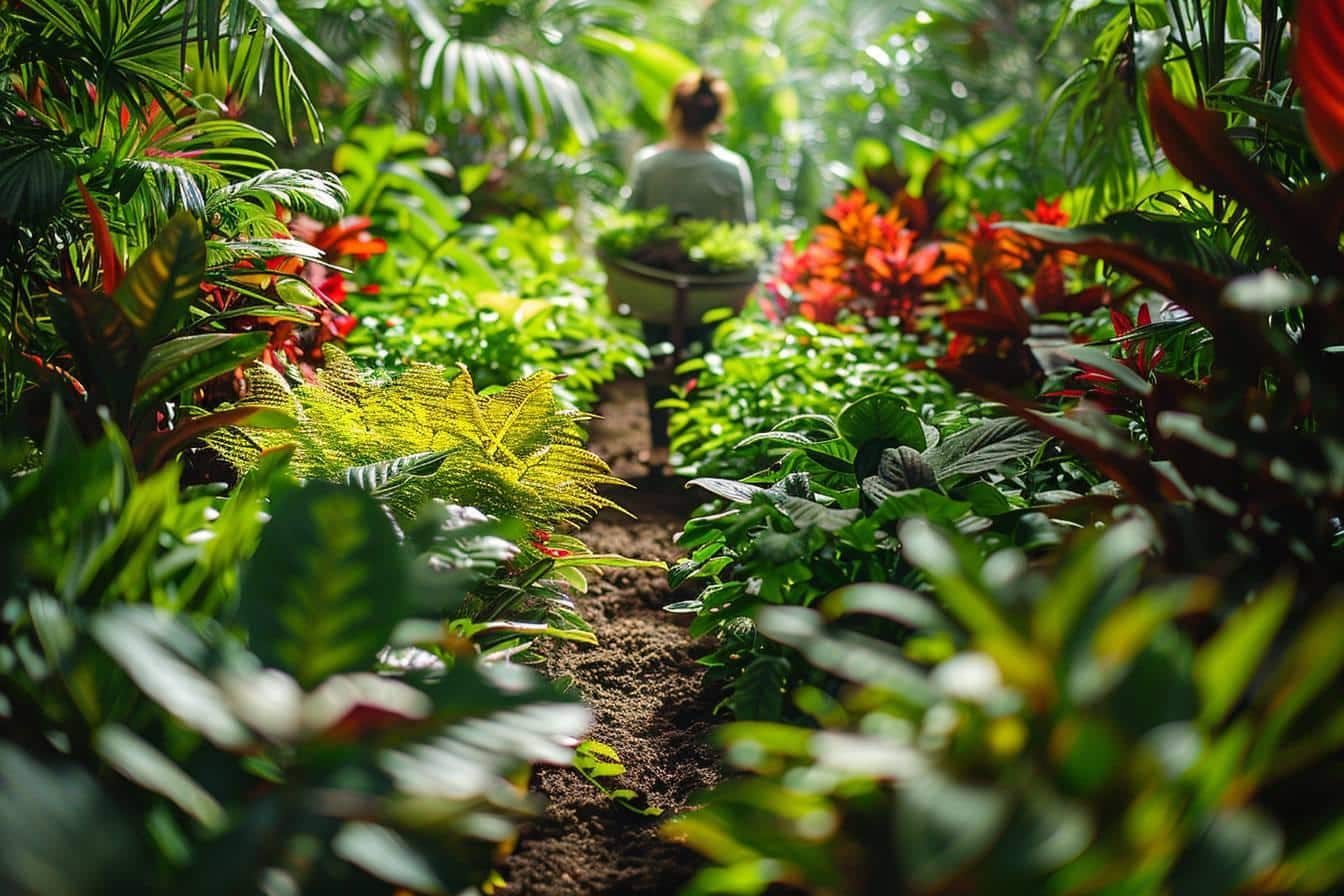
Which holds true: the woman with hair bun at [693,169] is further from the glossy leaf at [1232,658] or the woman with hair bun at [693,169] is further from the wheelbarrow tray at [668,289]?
the glossy leaf at [1232,658]

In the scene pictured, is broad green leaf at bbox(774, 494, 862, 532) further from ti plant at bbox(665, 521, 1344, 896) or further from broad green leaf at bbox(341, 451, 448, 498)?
broad green leaf at bbox(341, 451, 448, 498)

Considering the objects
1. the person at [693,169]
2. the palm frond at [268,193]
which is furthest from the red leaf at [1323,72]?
the person at [693,169]

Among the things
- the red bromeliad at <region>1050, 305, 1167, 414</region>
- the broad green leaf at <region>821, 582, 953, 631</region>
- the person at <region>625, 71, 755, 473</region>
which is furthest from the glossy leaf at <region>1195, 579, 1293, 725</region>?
the person at <region>625, 71, 755, 473</region>

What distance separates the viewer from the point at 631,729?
77.5 inches

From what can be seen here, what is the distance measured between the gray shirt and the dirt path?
59.4 inches

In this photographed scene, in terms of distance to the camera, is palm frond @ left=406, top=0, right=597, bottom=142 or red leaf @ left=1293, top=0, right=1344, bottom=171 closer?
red leaf @ left=1293, top=0, right=1344, bottom=171

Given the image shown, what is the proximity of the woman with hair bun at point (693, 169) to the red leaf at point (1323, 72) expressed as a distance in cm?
307

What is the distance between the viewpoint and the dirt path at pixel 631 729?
150 centimetres

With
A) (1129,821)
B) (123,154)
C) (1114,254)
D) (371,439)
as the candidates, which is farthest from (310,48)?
(1129,821)

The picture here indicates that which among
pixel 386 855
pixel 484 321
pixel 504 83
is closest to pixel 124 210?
pixel 484 321

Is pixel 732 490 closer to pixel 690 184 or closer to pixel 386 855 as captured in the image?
pixel 386 855

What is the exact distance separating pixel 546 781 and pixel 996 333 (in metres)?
1.68

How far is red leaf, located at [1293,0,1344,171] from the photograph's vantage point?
1.21m

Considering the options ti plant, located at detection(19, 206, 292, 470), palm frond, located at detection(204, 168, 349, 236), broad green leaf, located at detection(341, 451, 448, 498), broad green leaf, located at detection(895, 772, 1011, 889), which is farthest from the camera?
palm frond, located at detection(204, 168, 349, 236)
